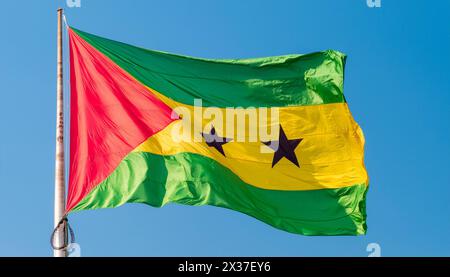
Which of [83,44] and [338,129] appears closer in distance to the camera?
[83,44]

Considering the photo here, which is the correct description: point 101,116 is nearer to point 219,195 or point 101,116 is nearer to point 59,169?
point 59,169

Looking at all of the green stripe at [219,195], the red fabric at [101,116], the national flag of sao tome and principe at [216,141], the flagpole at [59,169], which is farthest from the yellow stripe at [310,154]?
the flagpole at [59,169]

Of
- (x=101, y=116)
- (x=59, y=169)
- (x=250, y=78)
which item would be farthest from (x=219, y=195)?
(x=250, y=78)

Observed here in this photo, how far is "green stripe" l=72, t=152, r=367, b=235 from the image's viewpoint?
2098 cm

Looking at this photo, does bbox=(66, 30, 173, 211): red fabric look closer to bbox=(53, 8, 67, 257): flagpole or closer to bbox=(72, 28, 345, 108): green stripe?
bbox=(53, 8, 67, 257): flagpole

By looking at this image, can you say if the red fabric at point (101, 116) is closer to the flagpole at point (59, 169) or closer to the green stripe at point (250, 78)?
the flagpole at point (59, 169)

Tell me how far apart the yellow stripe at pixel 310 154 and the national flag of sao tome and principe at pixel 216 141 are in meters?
0.03

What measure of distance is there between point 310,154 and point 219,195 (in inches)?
147

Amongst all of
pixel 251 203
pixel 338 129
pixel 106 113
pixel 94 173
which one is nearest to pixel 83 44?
pixel 106 113

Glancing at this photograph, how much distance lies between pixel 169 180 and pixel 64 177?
291 cm

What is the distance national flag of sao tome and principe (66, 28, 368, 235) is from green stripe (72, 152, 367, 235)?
29 mm

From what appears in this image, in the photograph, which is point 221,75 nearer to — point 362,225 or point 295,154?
point 295,154

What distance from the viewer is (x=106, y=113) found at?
2191 cm

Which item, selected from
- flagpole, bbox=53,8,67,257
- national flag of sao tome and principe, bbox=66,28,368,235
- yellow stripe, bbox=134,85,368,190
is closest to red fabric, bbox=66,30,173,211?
national flag of sao tome and principe, bbox=66,28,368,235
